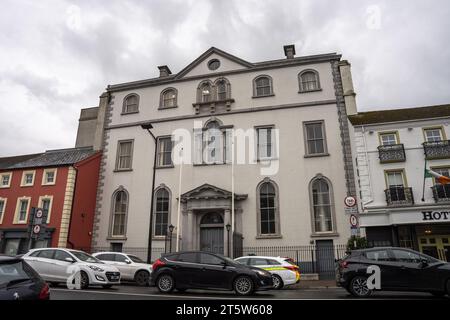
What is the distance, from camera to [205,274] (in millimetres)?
11008

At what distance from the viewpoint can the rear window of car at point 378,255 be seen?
10.4 meters

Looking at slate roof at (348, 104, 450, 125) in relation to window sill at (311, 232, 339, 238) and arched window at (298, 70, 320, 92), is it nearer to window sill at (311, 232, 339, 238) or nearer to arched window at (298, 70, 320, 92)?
arched window at (298, 70, 320, 92)

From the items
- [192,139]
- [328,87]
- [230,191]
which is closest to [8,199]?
[192,139]

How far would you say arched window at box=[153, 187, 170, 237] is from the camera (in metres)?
22.9

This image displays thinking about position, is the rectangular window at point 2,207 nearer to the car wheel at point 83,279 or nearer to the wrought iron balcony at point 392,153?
the car wheel at point 83,279

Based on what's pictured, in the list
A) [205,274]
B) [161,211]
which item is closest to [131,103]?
[161,211]

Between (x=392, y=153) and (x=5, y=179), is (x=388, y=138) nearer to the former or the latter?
(x=392, y=153)

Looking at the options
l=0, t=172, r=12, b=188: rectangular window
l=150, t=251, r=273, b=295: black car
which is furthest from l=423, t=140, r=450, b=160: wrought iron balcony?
l=0, t=172, r=12, b=188: rectangular window

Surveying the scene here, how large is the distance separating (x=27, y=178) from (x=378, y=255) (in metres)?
24.5

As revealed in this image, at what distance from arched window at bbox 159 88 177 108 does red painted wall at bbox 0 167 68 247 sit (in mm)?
8761

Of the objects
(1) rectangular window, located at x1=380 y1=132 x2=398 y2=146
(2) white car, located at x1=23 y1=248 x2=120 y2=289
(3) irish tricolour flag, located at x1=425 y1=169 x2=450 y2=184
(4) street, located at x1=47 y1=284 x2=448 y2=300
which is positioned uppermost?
(1) rectangular window, located at x1=380 y1=132 x2=398 y2=146

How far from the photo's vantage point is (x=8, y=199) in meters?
24.5

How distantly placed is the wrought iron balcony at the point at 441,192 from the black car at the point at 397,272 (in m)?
10.4
